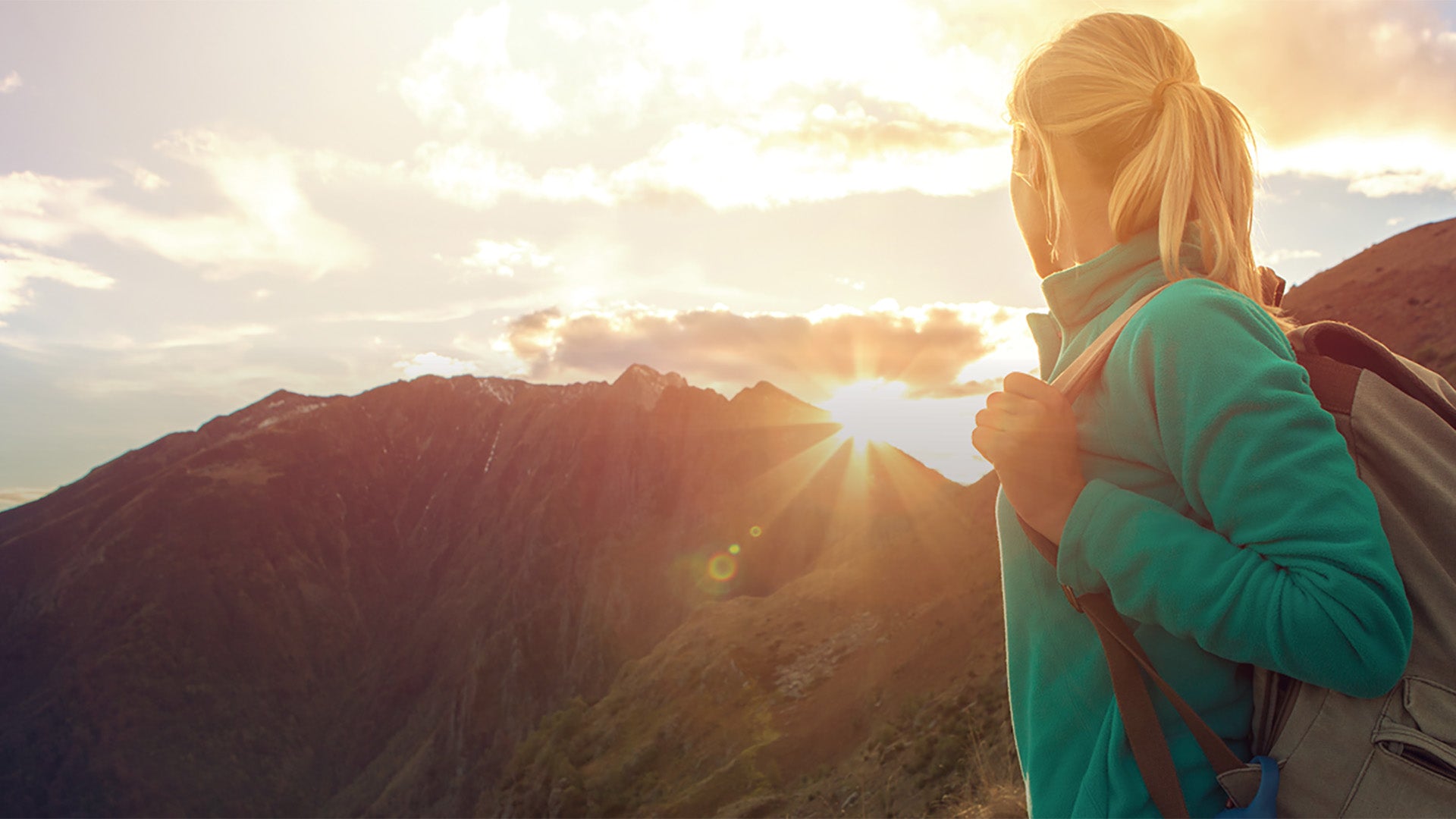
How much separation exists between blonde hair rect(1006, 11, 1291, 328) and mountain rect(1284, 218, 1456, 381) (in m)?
18.1

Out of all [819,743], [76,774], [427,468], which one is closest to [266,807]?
[76,774]

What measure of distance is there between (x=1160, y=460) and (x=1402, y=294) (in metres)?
31.5

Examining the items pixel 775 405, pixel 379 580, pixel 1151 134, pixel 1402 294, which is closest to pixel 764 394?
pixel 775 405

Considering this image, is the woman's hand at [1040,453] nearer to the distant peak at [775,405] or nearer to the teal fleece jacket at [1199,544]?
the teal fleece jacket at [1199,544]

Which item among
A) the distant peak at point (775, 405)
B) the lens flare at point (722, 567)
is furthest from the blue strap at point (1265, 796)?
the distant peak at point (775, 405)

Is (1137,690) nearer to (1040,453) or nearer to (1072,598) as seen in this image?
(1072,598)

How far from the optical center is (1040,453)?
128 centimetres

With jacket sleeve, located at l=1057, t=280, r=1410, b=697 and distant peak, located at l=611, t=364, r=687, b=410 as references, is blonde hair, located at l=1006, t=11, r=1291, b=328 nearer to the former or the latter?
jacket sleeve, located at l=1057, t=280, r=1410, b=697

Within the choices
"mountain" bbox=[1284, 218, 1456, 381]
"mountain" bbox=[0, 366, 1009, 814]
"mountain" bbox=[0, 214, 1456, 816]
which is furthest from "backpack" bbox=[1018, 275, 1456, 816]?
"mountain" bbox=[0, 366, 1009, 814]

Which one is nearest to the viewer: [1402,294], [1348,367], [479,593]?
[1348,367]

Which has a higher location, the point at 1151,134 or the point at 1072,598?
the point at 1151,134

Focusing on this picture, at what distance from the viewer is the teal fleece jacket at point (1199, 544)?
3.29 feet

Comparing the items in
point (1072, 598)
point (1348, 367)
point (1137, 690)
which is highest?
point (1348, 367)

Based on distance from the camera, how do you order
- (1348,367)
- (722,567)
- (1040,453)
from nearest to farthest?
(1348,367)
(1040,453)
(722,567)
